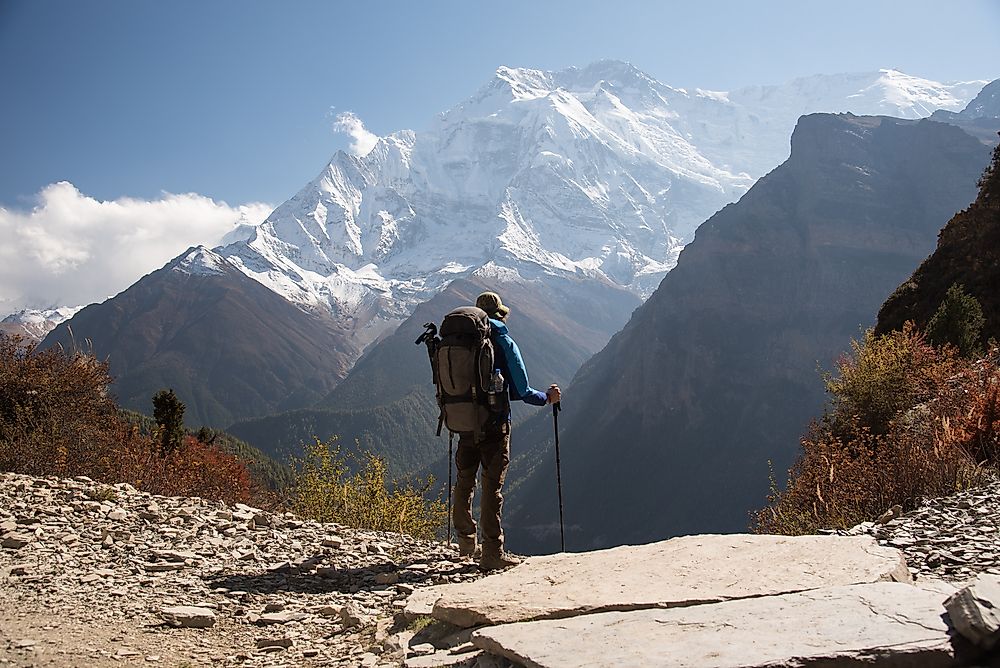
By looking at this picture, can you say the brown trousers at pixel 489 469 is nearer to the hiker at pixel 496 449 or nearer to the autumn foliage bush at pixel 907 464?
the hiker at pixel 496 449

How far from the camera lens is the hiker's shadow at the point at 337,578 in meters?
6.85

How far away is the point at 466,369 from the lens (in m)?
7.28

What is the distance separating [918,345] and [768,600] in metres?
12.4

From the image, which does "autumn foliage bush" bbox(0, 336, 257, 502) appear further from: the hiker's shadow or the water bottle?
the water bottle

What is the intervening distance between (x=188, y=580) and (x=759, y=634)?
5.33 metres

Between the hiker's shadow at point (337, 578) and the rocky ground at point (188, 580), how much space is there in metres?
0.02

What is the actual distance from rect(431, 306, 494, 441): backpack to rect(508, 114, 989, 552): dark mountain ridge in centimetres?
12250

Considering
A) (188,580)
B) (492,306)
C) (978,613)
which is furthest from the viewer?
(492,306)

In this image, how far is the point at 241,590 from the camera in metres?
6.68

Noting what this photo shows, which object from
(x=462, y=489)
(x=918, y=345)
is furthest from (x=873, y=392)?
(x=462, y=489)

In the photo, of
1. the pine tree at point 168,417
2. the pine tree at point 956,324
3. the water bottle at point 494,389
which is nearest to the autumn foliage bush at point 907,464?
the water bottle at point 494,389

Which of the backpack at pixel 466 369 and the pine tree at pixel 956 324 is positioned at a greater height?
the pine tree at pixel 956 324

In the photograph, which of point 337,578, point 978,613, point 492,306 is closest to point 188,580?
point 337,578

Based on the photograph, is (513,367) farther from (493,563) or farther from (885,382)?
(885,382)
